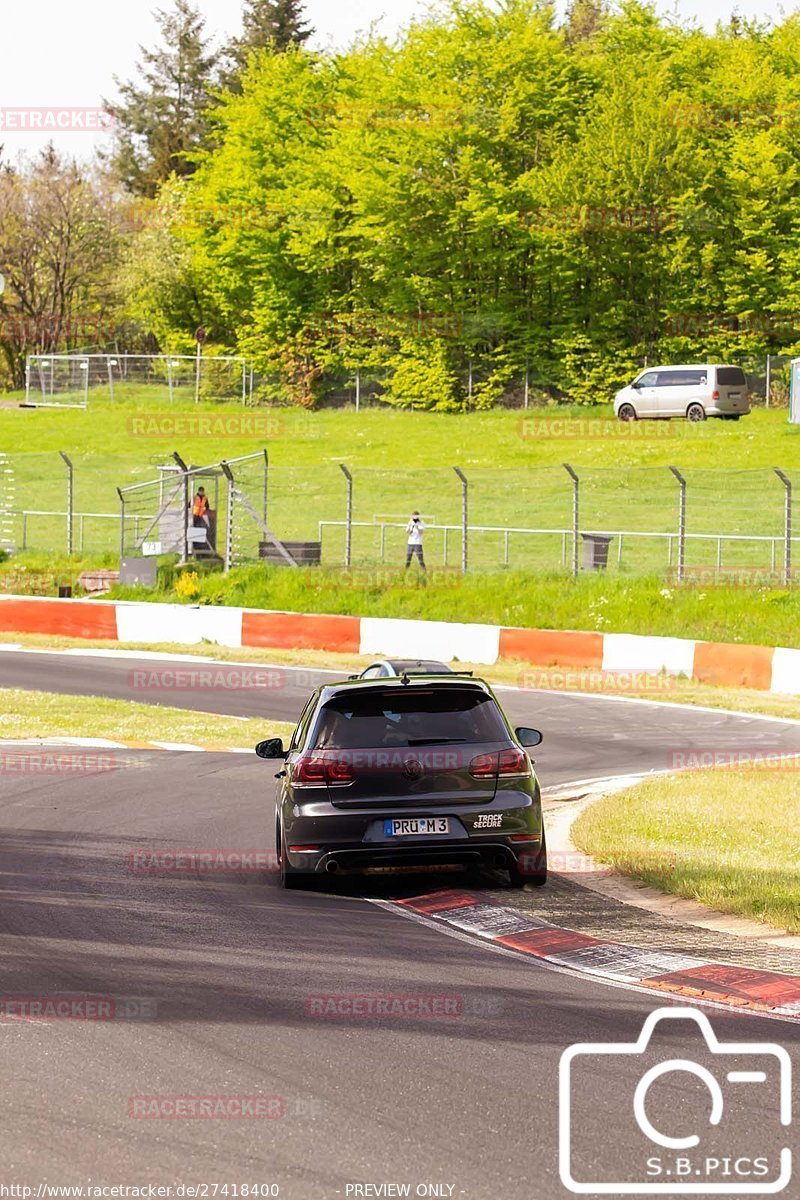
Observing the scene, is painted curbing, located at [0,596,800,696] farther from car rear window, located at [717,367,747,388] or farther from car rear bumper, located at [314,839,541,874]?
car rear window, located at [717,367,747,388]

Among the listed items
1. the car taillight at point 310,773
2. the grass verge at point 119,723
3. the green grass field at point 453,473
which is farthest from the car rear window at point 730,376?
the car taillight at point 310,773

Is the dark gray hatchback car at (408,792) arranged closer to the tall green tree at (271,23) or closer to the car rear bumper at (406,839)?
the car rear bumper at (406,839)

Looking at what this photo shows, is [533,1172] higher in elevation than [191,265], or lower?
lower

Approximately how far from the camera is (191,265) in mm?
76875

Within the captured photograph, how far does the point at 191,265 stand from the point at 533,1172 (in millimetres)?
74781

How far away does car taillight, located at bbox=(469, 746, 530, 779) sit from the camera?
10727mm

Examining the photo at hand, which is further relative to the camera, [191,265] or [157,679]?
[191,265]

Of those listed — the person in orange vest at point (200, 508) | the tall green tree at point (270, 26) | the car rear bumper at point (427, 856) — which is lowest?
the car rear bumper at point (427, 856)

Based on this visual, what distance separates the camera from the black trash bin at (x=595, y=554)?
100 feet

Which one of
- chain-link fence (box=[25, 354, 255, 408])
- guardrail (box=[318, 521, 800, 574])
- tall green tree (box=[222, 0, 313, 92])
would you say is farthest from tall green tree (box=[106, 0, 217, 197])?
guardrail (box=[318, 521, 800, 574])

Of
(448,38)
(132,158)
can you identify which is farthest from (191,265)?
(132,158)

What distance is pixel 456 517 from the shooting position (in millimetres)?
39094

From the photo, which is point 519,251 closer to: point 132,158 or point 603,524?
point 603,524

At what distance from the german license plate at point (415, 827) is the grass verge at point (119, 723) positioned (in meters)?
9.53
